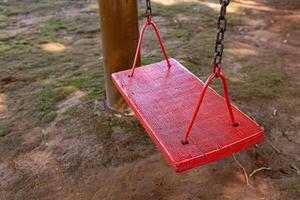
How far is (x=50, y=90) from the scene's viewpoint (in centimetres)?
318

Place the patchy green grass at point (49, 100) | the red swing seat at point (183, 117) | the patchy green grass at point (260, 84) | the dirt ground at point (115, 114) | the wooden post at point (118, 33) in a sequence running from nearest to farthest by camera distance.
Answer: the red swing seat at point (183, 117) → the dirt ground at point (115, 114) → the wooden post at point (118, 33) → the patchy green grass at point (49, 100) → the patchy green grass at point (260, 84)

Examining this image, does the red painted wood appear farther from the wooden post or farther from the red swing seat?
the wooden post

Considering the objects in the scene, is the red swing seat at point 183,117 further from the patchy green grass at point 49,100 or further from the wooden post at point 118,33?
the patchy green grass at point 49,100

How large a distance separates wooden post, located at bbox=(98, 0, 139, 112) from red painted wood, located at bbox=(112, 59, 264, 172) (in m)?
0.35

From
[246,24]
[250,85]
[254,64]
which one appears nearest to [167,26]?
[246,24]

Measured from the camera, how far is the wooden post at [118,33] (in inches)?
94.7

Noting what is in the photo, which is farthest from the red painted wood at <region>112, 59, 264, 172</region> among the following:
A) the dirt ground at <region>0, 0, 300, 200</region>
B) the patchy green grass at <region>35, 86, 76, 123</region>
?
the patchy green grass at <region>35, 86, 76, 123</region>

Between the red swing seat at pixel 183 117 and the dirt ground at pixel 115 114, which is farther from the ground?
the red swing seat at pixel 183 117

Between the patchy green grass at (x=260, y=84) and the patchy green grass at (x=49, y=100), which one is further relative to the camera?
the patchy green grass at (x=260, y=84)

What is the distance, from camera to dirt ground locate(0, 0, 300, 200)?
2.16 metres

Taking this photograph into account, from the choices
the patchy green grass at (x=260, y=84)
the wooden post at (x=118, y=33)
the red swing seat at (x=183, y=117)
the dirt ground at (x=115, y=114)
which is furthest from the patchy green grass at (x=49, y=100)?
the patchy green grass at (x=260, y=84)

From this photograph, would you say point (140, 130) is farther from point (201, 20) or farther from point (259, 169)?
point (201, 20)

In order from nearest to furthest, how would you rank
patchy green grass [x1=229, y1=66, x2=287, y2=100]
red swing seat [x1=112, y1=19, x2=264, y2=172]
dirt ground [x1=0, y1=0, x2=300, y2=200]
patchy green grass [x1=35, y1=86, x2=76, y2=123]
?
red swing seat [x1=112, y1=19, x2=264, y2=172], dirt ground [x1=0, y1=0, x2=300, y2=200], patchy green grass [x1=35, y1=86, x2=76, y2=123], patchy green grass [x1=229, y1=66, x2=287, y2=100]

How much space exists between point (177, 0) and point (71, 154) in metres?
4.08
